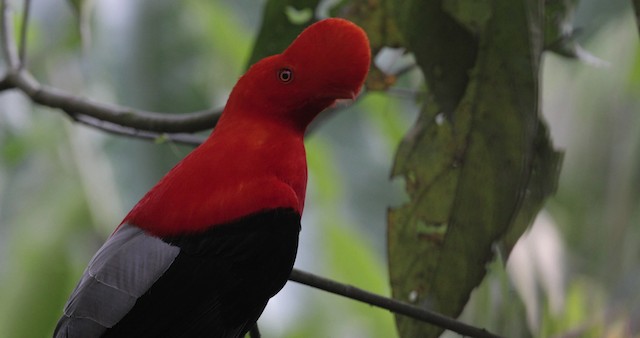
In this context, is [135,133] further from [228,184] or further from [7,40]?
[228,184]

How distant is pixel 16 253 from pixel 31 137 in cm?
48

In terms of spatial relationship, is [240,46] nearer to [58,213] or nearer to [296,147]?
[58,213]

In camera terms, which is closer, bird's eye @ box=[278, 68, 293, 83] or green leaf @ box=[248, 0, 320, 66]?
bird's eye @ box=[278, 68, 293, 83]

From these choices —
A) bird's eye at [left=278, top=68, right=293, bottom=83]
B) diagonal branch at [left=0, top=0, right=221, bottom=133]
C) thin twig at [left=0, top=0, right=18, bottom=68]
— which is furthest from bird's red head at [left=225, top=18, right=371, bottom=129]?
thin twig at [left=0, top=0, right=18, bottom=68]

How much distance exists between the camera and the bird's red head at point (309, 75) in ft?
5.24

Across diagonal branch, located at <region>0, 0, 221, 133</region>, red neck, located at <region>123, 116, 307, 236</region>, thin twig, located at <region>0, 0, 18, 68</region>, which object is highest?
red neck, located at <region>123, 116, 307, 236</region>

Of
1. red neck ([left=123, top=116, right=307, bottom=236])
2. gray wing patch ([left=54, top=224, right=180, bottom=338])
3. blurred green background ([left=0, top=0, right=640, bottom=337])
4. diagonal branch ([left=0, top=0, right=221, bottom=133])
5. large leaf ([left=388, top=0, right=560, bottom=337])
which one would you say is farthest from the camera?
blurred green background ([left=0, top=0, right=640, bottom=337])

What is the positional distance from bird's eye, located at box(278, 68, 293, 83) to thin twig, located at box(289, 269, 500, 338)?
0.32m

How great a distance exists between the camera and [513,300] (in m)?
2.18

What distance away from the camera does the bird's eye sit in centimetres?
Result: 169

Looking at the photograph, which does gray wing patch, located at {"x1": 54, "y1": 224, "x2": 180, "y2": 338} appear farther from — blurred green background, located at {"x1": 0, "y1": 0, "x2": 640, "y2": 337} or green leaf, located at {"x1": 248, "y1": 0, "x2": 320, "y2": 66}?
blurred green background, located at {"x1": 0, "y1": 0, "x2": 640, "y2": 337}

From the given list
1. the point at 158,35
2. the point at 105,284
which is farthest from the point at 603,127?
the point at 105,284

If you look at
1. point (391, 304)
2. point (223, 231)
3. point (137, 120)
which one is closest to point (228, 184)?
point (223, 231)

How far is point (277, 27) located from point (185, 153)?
68 cm
